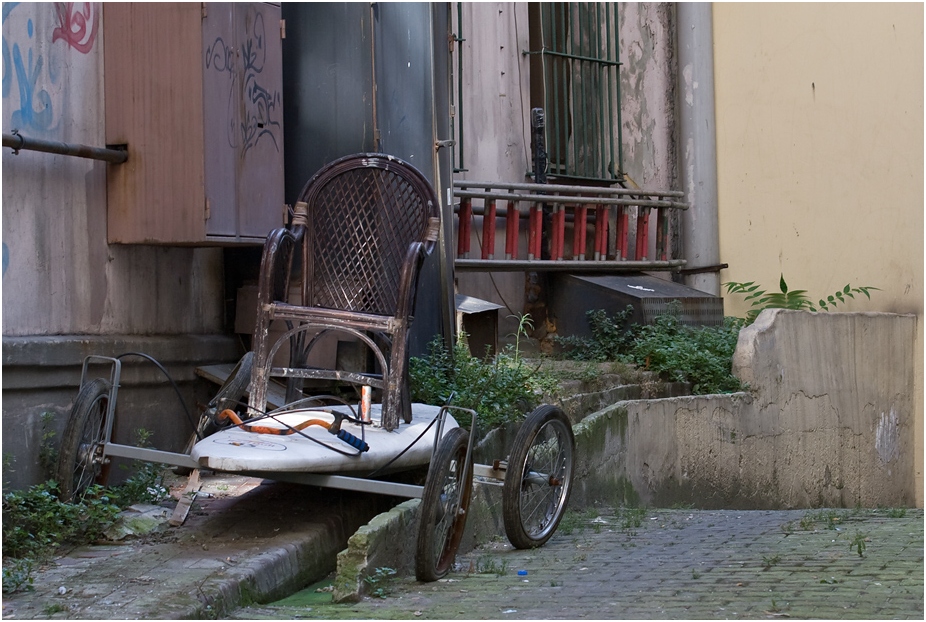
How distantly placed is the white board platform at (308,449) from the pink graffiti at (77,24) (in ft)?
8.07

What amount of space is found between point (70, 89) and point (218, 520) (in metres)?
2.51

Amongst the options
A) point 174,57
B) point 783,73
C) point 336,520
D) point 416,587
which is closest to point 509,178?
point 783,73

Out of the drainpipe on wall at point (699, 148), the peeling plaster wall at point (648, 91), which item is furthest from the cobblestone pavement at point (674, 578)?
the peeling plaster wall at point (648, 91)

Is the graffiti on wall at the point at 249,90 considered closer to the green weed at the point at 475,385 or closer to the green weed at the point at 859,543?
the green weed at the point at 475,385

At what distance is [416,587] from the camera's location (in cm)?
459

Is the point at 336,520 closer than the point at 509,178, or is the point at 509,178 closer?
the point at 336,520

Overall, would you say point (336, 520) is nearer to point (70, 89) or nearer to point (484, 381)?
point (484, 381)

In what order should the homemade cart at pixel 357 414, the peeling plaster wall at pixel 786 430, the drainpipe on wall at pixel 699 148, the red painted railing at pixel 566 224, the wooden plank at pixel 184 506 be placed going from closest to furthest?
the homemade cart at pixel 357 414 < the wooden plank at pixel 184 506 < the peeling plaster wall at pixel 786 430 < the red painted railing at pixel 566 224 < the drainpipe on wall at pixel 699 148

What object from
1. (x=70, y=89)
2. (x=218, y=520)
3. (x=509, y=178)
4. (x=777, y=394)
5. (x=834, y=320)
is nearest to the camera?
(x=218, y=520)

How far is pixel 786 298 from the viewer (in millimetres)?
11562

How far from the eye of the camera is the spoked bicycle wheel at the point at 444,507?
4.48 meters

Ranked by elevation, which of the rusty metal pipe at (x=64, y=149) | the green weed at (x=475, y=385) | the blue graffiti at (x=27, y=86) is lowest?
the green weed at (x=475, y=385)

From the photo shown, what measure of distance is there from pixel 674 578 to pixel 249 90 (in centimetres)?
375

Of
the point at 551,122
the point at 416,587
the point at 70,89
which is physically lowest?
the point at 416,587
